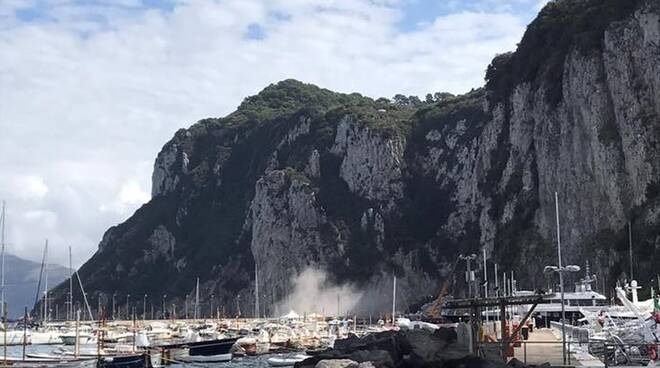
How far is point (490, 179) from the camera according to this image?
129 m

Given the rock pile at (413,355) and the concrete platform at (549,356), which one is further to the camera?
the concrete platform at (549,356)

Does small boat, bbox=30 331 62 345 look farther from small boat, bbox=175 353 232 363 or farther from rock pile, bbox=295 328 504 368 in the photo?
rock pile, bbox=295 328 504 368

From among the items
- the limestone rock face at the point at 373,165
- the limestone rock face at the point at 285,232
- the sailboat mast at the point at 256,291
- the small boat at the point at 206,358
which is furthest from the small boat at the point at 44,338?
the limestone rock face at the point at 373,165

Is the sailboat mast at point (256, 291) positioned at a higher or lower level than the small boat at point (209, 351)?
higher

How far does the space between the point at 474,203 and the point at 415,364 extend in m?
110

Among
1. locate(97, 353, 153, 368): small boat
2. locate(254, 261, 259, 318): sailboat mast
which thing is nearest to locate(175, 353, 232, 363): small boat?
locate(97, 353, 153, 368): small boat

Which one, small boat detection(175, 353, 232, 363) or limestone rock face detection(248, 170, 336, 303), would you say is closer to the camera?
small boat detection(175, 353, 232, 363)

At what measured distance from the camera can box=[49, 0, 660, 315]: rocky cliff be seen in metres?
91.6

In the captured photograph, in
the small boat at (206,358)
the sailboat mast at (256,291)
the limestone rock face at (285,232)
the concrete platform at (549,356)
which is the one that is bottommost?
the small boat at (206,358)

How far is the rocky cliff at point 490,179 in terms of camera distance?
91625 millimetres

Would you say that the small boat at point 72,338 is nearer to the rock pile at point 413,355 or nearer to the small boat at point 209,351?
the small boat at point 209,351

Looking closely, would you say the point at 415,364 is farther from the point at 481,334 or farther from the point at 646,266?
the point at 646,266

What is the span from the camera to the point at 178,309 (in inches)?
7840

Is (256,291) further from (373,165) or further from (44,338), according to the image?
(44,338)
